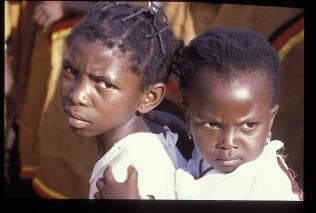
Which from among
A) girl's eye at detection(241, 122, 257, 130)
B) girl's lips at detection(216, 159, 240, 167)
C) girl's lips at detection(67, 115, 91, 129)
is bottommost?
girl's lips at detection(216, 159, 240, 167)

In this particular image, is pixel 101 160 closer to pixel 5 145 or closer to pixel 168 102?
pixel 168 102

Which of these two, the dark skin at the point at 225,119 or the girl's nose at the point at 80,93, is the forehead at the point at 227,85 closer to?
the dark skin at the point at 225,119

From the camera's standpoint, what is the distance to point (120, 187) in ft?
7.89

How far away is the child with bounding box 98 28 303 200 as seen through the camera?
7.93 feet

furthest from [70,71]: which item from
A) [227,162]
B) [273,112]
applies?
[273,112]

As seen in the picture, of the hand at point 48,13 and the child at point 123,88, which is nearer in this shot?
the child at point 123,88

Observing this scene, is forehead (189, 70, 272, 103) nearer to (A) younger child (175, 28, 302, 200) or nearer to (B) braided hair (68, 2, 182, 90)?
(A) younger child (175, 28, 302, 200)

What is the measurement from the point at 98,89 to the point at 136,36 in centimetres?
23

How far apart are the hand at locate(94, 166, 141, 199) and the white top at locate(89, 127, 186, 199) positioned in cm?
2

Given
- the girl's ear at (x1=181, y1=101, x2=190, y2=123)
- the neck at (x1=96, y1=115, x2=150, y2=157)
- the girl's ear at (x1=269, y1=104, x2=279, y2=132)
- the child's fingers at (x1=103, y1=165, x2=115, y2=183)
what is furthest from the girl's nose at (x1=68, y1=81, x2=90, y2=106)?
the girl's ear at (x1=269, y1=104, x2=279, y2=132)

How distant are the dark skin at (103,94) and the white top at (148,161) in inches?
1.4

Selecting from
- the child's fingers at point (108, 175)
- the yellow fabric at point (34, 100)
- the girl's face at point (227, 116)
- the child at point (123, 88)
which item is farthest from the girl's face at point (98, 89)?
the yellow fabric at point (34, 100)

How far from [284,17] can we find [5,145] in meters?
1.26

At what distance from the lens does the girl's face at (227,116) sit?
242 cm
